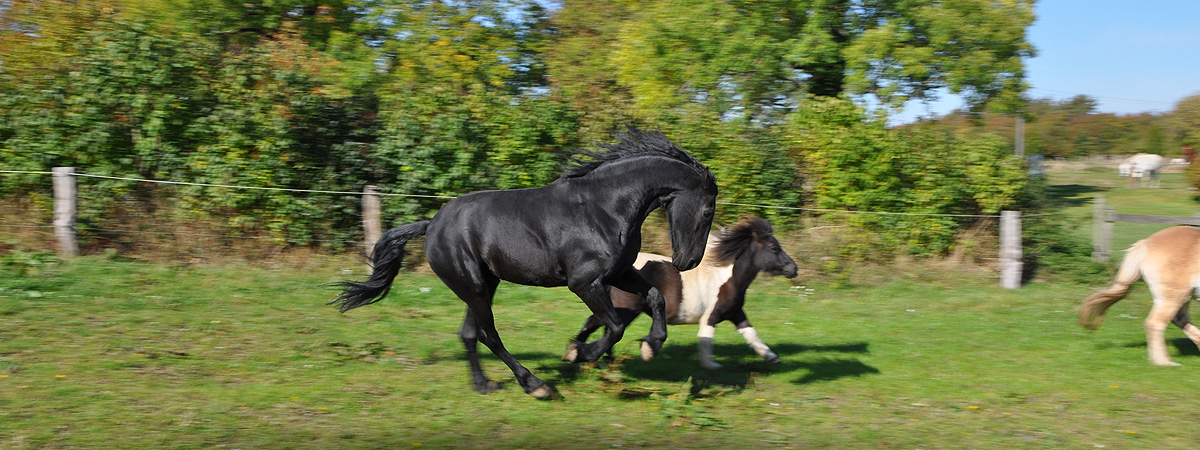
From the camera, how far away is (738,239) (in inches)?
298

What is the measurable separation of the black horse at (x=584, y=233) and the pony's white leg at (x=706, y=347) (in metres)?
1.31

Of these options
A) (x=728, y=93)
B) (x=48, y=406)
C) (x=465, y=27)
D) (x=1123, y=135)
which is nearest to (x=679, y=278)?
(x=48, y=406)

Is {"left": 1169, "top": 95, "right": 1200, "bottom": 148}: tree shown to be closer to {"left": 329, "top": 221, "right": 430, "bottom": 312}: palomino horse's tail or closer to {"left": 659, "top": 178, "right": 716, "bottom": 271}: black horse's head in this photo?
{"left": 659, "top": 178, "right": 716, "bottom": 271}: black horse's head

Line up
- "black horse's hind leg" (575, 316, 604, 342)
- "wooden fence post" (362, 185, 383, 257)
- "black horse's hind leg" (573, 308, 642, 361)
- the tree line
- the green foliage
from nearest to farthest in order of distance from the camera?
"black horse's hind leg" (573, 308, 642, 361)
"black horse's hind leg" (575, 316, 604, 342)
the tree line
"wooden fence post" (362, 185, 383, 257)
the green foliage

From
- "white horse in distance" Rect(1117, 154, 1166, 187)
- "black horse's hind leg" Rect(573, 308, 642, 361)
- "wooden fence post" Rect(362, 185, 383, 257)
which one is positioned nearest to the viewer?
"black horse's hind leg" Rect(573, 308, 642, 361)

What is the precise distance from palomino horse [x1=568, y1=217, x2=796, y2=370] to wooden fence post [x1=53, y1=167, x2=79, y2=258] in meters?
6.84

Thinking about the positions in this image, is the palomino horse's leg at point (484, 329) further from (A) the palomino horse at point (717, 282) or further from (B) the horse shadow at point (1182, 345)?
(B) the horse shadow at point (1182, 345)

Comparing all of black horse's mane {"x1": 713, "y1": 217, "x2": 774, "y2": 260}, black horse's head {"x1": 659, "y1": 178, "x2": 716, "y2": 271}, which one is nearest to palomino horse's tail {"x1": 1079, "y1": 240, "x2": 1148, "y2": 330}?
black horse's mane {"x1": 713, "y1": 217, "x2": 774, "y2": 260}

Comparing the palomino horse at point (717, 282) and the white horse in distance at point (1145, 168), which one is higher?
the white horse in distance at point (1145, 168)

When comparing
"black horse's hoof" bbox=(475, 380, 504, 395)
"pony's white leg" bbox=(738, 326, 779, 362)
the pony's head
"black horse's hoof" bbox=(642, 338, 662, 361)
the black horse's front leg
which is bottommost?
"black horse's hoof" bbox=(475, 380, 504, 395)

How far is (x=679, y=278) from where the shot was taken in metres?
7.30

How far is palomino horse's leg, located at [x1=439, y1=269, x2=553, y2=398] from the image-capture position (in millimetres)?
6066

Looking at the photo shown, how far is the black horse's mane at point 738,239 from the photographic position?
7.54 metres

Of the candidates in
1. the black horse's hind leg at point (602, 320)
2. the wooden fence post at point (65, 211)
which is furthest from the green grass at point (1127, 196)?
the wooden fence post at point (65, 211)
